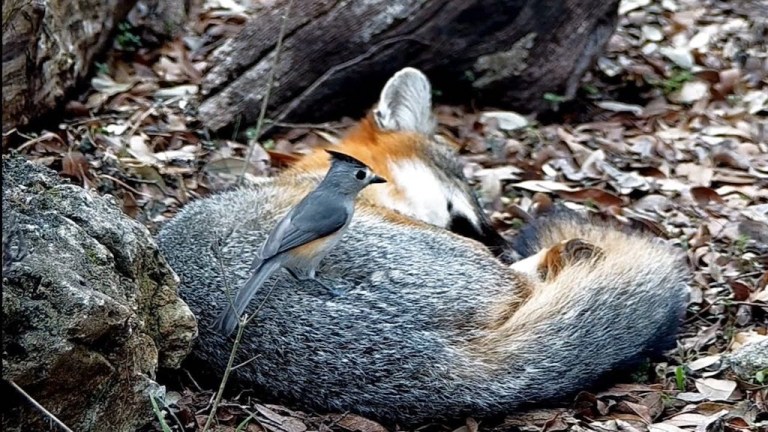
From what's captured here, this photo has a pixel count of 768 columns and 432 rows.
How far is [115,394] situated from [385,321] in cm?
113

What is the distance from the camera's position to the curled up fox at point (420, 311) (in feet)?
12.5

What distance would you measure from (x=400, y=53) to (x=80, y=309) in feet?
14.8

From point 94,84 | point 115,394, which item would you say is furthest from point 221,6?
point 115,394

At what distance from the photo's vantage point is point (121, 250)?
339cm

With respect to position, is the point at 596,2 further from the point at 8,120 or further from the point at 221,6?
the point at 8,120

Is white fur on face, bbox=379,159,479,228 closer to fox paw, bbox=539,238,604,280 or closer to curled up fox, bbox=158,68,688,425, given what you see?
curled up fox, bbox=158,68,688,425

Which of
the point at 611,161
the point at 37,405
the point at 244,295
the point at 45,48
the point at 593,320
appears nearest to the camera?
the point at 37,405

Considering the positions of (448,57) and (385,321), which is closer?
(385,321)

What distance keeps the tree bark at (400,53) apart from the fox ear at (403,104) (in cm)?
87

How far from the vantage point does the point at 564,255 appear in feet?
15.6

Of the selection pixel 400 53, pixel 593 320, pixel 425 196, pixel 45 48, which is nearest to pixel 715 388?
pixel 593 320

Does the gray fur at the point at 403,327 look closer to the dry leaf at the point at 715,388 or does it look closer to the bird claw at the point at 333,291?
the bird claw at the point at 333,291

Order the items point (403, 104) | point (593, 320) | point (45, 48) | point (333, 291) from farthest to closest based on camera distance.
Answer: point (403, 104), point (45, 48), point (593, 320), point (333, 291)

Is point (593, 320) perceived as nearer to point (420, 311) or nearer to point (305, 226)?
point (420, 311)
